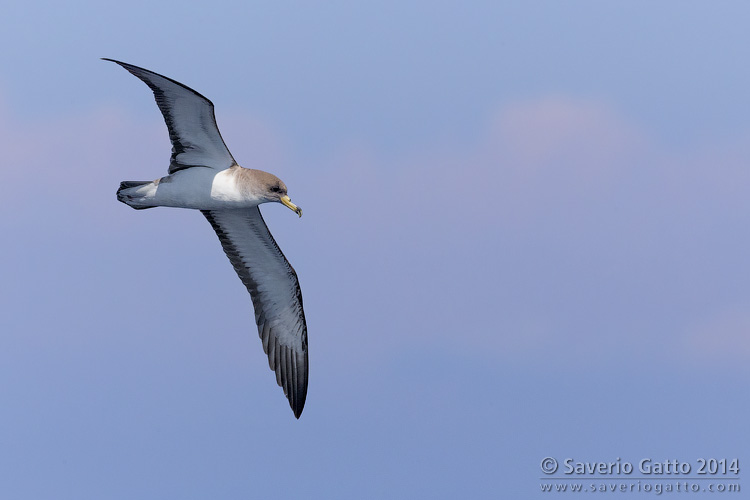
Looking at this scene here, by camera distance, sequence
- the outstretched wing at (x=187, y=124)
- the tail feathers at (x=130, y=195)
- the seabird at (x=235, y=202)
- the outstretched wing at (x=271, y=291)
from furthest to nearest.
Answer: the outstretched wing at (x=271, y=291) → the tail feathers at (x=130, y=195) → the seabird at (x=235, y=202) → the outstretched wing at (x=187, y=124)

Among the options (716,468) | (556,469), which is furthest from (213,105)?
(716,468)

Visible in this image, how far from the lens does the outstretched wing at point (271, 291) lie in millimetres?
19078

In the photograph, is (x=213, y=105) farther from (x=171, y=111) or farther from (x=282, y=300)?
(x=282, y=300)

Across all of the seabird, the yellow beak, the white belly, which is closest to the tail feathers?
the seabird

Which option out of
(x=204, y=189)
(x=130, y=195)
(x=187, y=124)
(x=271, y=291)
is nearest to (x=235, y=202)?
(x=204, y=189)

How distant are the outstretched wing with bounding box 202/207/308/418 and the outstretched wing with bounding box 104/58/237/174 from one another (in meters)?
1.75

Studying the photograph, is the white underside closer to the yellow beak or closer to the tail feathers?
the tail feathers

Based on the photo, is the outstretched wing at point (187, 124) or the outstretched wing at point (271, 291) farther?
the outstretched wing at point (271, 291)

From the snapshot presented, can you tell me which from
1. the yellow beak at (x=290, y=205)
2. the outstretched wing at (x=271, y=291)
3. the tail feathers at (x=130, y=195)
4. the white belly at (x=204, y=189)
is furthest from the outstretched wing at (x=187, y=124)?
the outstretched wing at (x=271, y=291)

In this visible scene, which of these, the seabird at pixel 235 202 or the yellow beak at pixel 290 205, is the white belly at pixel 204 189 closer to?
the seabird at pixel 235 202

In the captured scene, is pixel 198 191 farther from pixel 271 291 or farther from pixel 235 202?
pixel 271 291

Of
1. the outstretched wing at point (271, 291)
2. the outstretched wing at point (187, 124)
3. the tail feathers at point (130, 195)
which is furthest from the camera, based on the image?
the outstretched wing at point (271, 291)

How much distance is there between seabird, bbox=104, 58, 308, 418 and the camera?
54.9 feet

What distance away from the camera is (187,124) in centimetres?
1689
